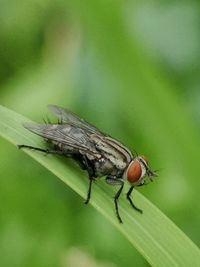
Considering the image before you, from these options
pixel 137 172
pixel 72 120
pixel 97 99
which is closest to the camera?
pixel 137 172

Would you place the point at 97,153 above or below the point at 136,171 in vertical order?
below

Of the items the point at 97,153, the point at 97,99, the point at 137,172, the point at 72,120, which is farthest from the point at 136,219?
the point at 97,99

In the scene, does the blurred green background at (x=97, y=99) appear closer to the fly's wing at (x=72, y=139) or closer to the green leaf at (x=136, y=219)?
the fly's wing at (x=72, y=139)

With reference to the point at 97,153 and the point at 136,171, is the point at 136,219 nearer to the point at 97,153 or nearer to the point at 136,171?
the point at 136,171

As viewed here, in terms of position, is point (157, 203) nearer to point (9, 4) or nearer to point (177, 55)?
point (177, 55)

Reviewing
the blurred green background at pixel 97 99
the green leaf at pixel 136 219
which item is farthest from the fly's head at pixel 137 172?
the blurred green background at pixel 97 99

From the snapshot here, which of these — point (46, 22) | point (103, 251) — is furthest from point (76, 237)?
point (46, 22)
